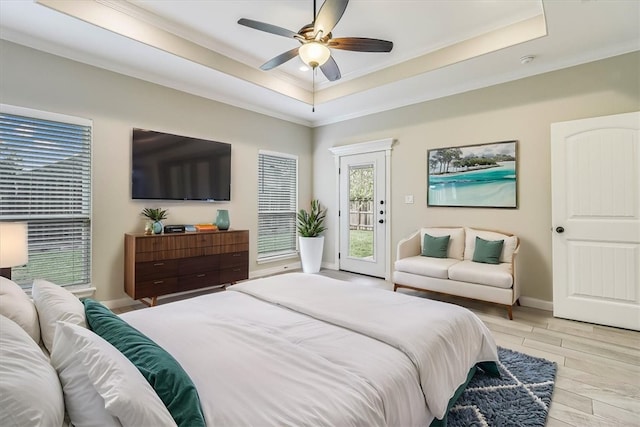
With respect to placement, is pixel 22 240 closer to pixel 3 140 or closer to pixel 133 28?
pixel 3 140

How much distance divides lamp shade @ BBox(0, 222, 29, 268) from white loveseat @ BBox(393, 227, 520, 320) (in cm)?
356

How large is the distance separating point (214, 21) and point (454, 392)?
3.69m

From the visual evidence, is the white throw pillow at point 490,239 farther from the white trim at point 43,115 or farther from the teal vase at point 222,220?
the white trim at point 43,115

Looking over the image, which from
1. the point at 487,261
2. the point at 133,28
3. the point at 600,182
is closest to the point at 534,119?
the point at 600,182

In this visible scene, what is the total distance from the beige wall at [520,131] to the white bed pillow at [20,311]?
4215 mm

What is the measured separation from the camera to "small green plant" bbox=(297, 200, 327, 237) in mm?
5348

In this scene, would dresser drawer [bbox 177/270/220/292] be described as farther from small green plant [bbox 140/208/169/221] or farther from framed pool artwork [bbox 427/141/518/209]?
framed pool artwork [bbox 427/141/518/209]

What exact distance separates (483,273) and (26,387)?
357 cm

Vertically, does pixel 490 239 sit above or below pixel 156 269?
above

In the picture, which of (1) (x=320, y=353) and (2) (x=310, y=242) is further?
(2) (x=310, y=242)

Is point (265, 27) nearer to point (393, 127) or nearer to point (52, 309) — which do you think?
point (52, 309)

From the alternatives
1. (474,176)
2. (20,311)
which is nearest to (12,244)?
(20,311)

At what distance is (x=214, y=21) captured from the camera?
10.4 feet

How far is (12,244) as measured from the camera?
194 centimetres
